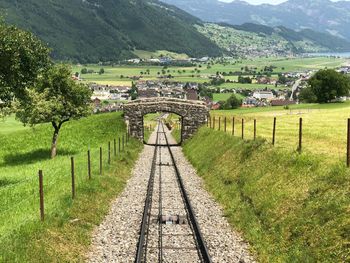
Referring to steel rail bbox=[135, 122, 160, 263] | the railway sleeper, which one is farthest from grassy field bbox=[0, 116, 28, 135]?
the railway sleeper

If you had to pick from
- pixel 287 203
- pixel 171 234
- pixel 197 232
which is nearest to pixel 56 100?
pixel 171 234

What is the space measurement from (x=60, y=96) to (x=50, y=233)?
2921 centimetres

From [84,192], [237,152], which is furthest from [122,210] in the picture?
[237,152]

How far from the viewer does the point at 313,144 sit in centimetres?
2805

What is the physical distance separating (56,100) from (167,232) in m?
27.8

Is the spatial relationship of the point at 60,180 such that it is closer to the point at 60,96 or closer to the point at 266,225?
the point at 266,225

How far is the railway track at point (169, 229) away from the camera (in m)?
16.7

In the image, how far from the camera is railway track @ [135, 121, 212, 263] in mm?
16719

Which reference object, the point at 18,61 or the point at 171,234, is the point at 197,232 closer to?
the point at 171,234

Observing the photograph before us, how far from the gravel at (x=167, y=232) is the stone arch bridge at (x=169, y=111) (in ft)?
115

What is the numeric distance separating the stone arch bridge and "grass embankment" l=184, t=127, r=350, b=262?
34723mm

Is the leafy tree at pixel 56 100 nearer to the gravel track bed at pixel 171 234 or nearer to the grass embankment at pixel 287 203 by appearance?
the gravel track bed at pixel 171 234

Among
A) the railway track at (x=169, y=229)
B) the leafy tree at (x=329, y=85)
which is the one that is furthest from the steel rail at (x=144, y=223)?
the leafy tree at (x=329, y=85)

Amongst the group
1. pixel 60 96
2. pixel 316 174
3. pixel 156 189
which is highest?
pixel 60 96
